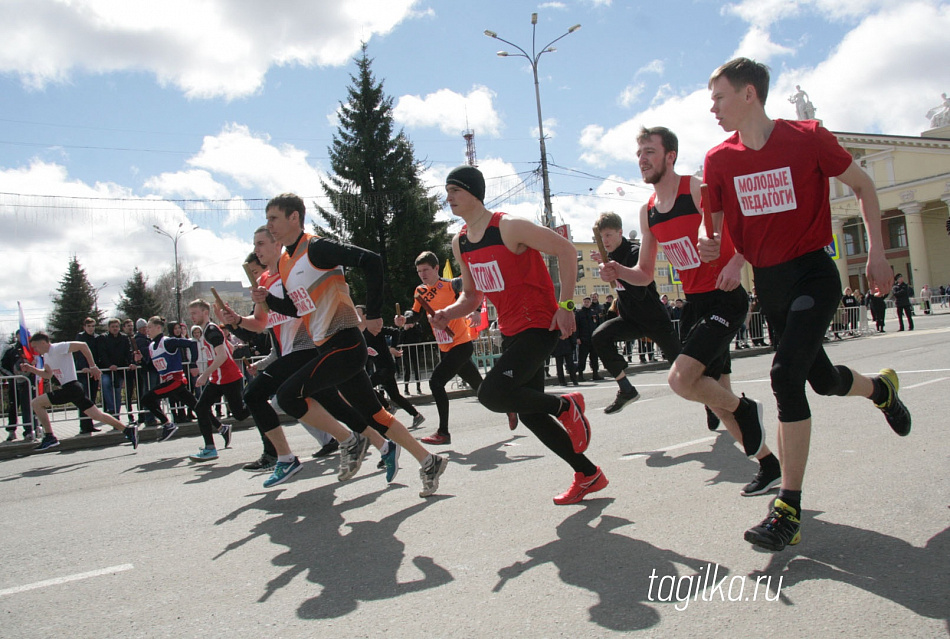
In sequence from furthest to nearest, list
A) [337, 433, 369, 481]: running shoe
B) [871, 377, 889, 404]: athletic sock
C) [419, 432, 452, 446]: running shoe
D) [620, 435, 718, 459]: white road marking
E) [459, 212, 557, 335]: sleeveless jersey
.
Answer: [419, 432, 452, 446]: running shoe → [620, 435, 718, 459]: white road marking → [337, 433, 369, 481]: running shoe → [459, 212, 557, 335]: sleeveless jersey → [871, 377, 889, 404]: athletic sock

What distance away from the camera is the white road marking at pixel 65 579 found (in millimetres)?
3354

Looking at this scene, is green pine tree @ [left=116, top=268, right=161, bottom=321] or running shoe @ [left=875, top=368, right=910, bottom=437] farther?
green pine tree @ [left=116, top=268, right=161, bottom=321]

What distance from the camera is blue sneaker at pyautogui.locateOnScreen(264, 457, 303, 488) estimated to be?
17.0 ft

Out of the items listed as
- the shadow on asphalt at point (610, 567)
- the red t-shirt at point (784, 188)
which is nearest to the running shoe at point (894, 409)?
the red t-shirt at point (784, 188)

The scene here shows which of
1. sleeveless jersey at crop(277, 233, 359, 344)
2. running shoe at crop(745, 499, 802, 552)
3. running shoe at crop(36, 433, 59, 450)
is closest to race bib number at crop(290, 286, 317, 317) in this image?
sleeveless jersey at crop(277, 233, 359, 344)

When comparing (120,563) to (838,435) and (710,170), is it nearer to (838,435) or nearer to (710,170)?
(710,170)

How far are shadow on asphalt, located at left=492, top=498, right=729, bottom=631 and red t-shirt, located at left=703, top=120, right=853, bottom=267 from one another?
1.50m

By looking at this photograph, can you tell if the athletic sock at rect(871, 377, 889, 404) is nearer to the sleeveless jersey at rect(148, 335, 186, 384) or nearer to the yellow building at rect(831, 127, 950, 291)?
the sleeveless jersey at rect(148, 335, 186, 384)

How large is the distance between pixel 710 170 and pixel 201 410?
6.16 meters

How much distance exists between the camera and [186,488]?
19.5ft

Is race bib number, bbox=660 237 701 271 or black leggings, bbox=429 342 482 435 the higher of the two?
race bib number, bbox=660 237 701 271

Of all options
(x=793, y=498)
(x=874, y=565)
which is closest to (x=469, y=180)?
(x=793, y=498)

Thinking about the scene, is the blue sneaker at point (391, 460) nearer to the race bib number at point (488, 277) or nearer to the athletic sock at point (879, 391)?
the race bib number at point (488, 277)

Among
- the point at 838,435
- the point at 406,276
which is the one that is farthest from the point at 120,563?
the point at 406,276
